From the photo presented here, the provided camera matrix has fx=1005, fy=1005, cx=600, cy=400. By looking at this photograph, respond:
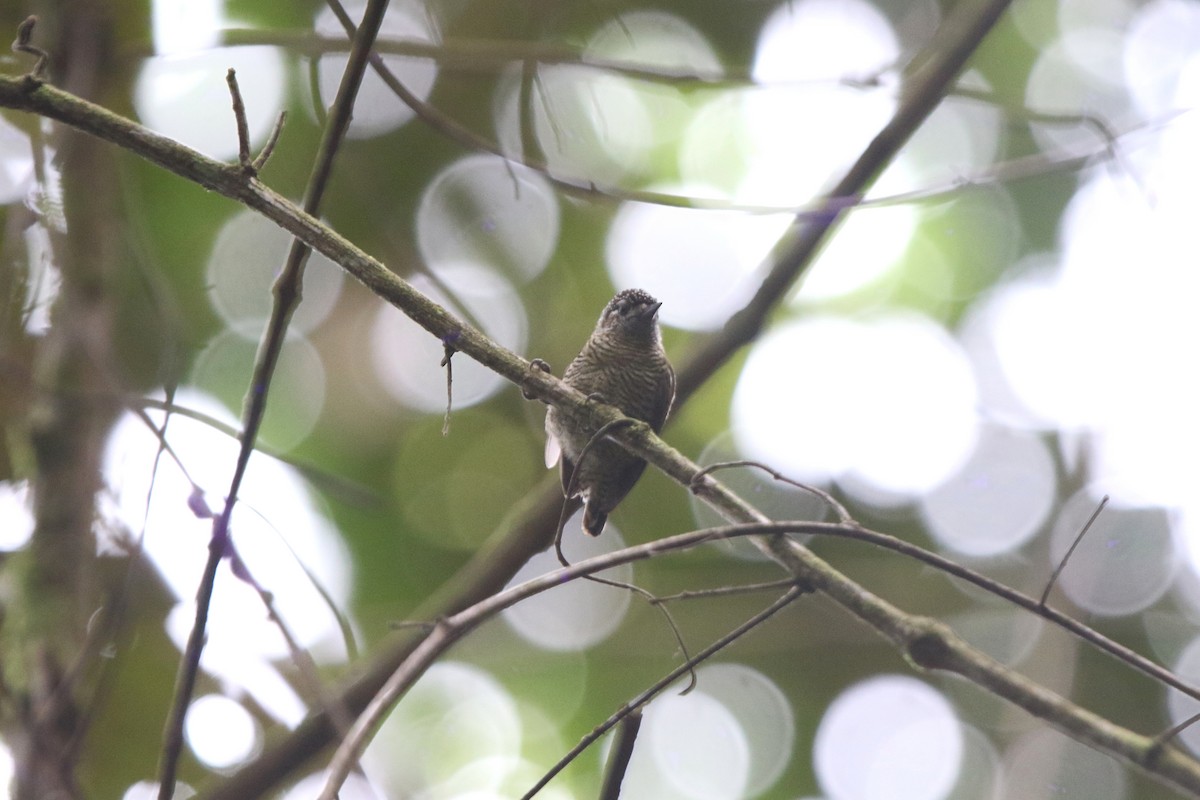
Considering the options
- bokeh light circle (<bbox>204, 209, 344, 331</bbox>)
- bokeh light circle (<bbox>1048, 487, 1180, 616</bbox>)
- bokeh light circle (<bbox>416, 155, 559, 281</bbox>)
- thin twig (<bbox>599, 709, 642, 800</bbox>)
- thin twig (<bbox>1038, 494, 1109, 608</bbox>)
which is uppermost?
bokeh light circle (<bbox>416, 155, 559, 281</bbox>)

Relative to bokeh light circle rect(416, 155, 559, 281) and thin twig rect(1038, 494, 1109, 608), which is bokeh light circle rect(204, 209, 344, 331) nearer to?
bokeh light circle rect(416, 155, 559, 281)

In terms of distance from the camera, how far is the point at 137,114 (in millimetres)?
3098

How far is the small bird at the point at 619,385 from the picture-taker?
3875 mm

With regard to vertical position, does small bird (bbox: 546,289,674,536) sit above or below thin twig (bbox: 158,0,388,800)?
above

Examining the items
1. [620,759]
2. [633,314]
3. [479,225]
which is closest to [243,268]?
[479,225]

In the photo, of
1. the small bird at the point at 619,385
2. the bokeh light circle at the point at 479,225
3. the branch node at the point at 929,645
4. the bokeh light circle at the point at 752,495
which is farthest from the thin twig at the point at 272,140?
the bokeh light circle at the point at 752,495

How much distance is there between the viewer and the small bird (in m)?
3.88

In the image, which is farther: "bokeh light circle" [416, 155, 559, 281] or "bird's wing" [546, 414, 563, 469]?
"bokeh light circle" [416, 155, 559, 281]

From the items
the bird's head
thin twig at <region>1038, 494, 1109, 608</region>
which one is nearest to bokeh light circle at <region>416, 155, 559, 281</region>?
the bird's head

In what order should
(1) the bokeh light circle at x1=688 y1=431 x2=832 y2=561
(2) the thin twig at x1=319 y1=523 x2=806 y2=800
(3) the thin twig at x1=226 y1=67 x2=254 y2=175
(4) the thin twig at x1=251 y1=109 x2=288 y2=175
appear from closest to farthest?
1. (2) the thin twig at x1=319 y1=523 x2=806 y2=800
2. (3) the thin twig at x1=226 y1=67 x2=254 y2=175
3. (4) the thin twig at x1=251 y1=109 x2=288 y2=175
4. (1) the bokeh light circle at x1=688 y1=431 x2=832 y2=561

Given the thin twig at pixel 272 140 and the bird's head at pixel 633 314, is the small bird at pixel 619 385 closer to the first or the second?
the bird's head at pixel 633 314

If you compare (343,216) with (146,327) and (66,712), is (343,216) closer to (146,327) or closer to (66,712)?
(146,327)

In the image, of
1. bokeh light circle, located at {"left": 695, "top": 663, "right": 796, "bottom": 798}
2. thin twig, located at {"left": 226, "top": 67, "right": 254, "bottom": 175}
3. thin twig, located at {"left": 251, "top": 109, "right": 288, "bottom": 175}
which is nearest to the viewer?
thin twig, located at {"left": 226, "top": 67, "right": 254, "bottom": 175}

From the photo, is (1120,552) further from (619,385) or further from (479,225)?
(479,225)
